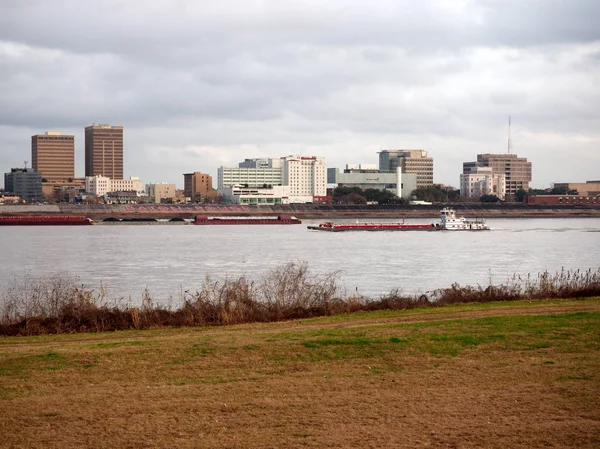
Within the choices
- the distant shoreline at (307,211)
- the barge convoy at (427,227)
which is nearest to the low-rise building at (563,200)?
the distant shoreline at (307,211)

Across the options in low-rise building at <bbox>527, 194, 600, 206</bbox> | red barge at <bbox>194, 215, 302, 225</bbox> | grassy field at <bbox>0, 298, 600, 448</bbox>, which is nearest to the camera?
grassy field at <bbox>0, 298, 600, 448</bbox>

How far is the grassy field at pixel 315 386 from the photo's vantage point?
359 inches

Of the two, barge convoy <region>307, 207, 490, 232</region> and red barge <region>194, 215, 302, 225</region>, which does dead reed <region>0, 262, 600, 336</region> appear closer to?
barge convoy <region>307, 207, 490, 232</region>

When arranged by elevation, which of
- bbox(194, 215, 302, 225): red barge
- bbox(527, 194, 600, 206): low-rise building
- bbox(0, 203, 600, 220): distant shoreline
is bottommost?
bbox(194, 215, 302, 225): red barge

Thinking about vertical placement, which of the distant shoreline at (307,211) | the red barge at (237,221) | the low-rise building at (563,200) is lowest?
the red barge at (237,221)

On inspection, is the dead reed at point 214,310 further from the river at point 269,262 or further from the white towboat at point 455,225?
the white towboat at point 455,225

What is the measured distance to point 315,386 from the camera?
1116cm

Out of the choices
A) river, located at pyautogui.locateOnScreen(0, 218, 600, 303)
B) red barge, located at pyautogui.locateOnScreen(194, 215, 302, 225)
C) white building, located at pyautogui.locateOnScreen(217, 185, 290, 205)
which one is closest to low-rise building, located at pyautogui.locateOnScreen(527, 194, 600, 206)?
white building, located at pyautogui.locateOnScreen(217, 185, 290, 205)

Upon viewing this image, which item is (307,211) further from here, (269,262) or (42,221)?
(269,262)

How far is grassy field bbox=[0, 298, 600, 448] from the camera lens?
912cm

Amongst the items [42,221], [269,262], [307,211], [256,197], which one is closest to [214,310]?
[269,262]

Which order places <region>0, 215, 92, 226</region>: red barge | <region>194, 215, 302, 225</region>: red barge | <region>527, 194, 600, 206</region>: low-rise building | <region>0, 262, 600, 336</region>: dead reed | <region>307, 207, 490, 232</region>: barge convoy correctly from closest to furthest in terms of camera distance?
<region>0, 262, 600, 336</region>: dead reed < <region>307, 207, 490, 232</region>: barge convoy < <region>0, 215, 92, 226</region>: red barge < <region>194, 215, 302, 225</region>: red barge < <region>527, 194, 600, 206</region>: low-rise building

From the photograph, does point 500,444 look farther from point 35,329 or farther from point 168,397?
point 35,329

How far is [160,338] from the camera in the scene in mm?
15219
